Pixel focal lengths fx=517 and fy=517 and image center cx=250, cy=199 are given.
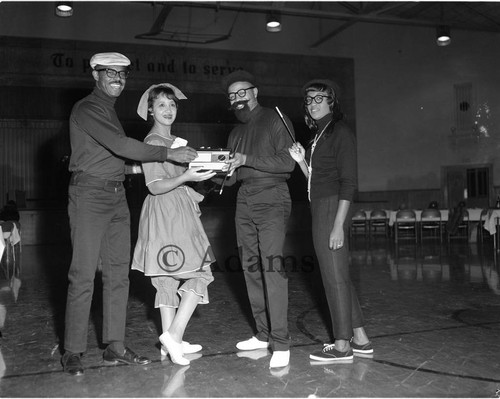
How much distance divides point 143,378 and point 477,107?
1387cm

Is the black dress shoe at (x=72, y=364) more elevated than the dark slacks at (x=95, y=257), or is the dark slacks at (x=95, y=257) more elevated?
the dark slacks at (x=95, y=257)

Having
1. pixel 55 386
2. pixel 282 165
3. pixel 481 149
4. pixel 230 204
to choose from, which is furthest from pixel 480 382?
pixel 481 149

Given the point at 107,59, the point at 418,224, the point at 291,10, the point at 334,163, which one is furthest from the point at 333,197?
the point at 291,10

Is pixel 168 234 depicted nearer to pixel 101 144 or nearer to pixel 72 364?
pixel 101 144

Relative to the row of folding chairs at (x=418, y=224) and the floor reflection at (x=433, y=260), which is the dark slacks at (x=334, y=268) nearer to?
the floor reflection at (x=433, y=260)

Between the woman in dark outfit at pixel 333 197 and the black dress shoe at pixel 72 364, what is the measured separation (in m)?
A: 1.27

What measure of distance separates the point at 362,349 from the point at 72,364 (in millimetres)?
1640

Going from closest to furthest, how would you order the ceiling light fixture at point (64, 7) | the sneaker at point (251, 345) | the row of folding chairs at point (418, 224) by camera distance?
1. the sneaker at point (251, 345)
2. the ceiling light fixture at point (64, 7)
3. the row of folding chairs at point (418, 224)

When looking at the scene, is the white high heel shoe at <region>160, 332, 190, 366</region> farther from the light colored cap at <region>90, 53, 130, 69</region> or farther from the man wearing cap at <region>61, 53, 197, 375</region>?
the light colored cap at <region>90, 53, 130, 69</region>

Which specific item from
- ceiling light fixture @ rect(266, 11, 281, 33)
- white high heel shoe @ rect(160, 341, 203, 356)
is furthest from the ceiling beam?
white high heel shoe @ rect(160, 341, 203, 356)

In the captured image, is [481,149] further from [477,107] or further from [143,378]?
[143,378]

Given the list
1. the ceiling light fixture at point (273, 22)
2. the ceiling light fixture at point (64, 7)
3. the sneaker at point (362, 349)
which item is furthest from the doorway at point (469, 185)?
the sneaker at point (362, 349)

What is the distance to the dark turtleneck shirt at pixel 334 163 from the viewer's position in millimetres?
2848

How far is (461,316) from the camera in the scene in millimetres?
4047
